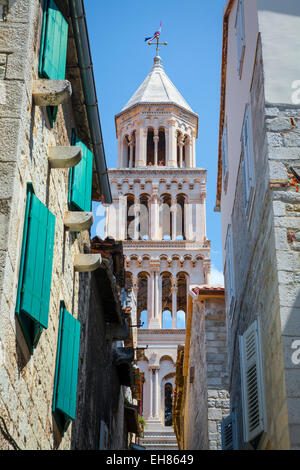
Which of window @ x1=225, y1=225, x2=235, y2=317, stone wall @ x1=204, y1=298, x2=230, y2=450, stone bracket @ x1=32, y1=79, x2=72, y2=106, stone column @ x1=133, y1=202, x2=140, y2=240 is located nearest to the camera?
stone bracket @ x1=32, y1=79, x2=72, y2=106

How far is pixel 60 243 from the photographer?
9.58m

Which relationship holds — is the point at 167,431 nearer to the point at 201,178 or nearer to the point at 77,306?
the point at 201,178

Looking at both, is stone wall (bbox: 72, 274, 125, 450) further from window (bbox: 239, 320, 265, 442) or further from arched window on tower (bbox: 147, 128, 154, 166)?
arched window on tower (bbox: 147, 128, 154, 166)

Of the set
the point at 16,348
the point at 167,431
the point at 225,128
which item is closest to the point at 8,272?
the point at 16,348

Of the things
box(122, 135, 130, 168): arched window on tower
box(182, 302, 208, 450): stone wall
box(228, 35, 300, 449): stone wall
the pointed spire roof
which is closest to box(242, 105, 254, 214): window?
box(228, 35, 300, 449): stone wall

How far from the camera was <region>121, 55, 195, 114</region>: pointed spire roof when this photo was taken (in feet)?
170

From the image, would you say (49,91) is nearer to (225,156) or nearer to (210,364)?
(225,156)

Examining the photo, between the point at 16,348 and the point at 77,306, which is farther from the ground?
the point at 77,306

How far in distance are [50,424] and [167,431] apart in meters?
33.6

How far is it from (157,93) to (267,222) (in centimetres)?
4524

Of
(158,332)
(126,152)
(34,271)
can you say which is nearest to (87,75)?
(34,271)

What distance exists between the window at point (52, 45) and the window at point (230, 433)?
21.1ft

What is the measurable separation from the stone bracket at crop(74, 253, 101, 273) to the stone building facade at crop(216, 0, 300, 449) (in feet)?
7.50

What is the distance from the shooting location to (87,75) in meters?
10.6
